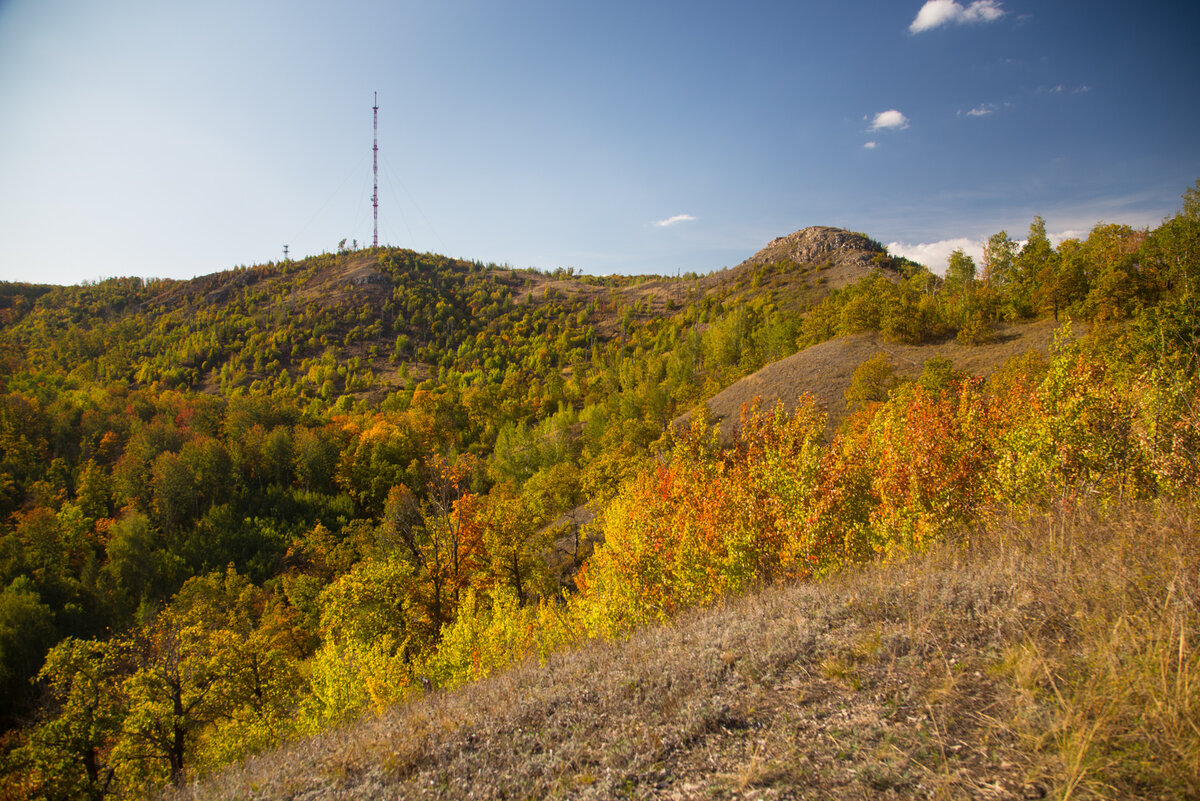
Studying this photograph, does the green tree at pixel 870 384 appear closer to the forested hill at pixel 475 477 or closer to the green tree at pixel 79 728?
the forested hill at pixel 475 477

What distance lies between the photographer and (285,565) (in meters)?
60.3

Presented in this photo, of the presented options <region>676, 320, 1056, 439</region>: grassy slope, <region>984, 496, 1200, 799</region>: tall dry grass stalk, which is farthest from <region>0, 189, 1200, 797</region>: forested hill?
<region>984, 496, 1200, 799</region>: tall dry grass stalk

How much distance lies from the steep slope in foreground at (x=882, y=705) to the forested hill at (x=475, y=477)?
4430mm

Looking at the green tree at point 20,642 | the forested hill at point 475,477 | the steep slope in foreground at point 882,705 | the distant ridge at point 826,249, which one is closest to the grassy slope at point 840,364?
the forested hill at point 475,477

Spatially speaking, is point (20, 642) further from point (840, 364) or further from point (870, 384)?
point (840, 364)

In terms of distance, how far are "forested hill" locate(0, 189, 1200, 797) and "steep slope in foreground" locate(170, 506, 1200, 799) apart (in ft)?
14.5

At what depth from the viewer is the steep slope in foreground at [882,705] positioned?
3760 millimetres

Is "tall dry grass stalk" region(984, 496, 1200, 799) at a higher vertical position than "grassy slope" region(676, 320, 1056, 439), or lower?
lower

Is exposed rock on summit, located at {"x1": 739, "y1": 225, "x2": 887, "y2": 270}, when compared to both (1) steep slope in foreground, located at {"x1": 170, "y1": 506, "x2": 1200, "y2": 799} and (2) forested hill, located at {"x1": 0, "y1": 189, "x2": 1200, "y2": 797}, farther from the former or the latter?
(1) steep slope in foreground, located at {"x1": 170, "y1": 506, "x2": 1200, "y2": 799}

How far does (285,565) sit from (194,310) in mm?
154614

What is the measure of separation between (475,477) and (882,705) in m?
55.2

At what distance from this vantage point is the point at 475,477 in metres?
56.7

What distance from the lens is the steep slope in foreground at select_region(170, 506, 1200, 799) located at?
3.76m

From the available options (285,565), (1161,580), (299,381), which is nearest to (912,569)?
(1161,580)
